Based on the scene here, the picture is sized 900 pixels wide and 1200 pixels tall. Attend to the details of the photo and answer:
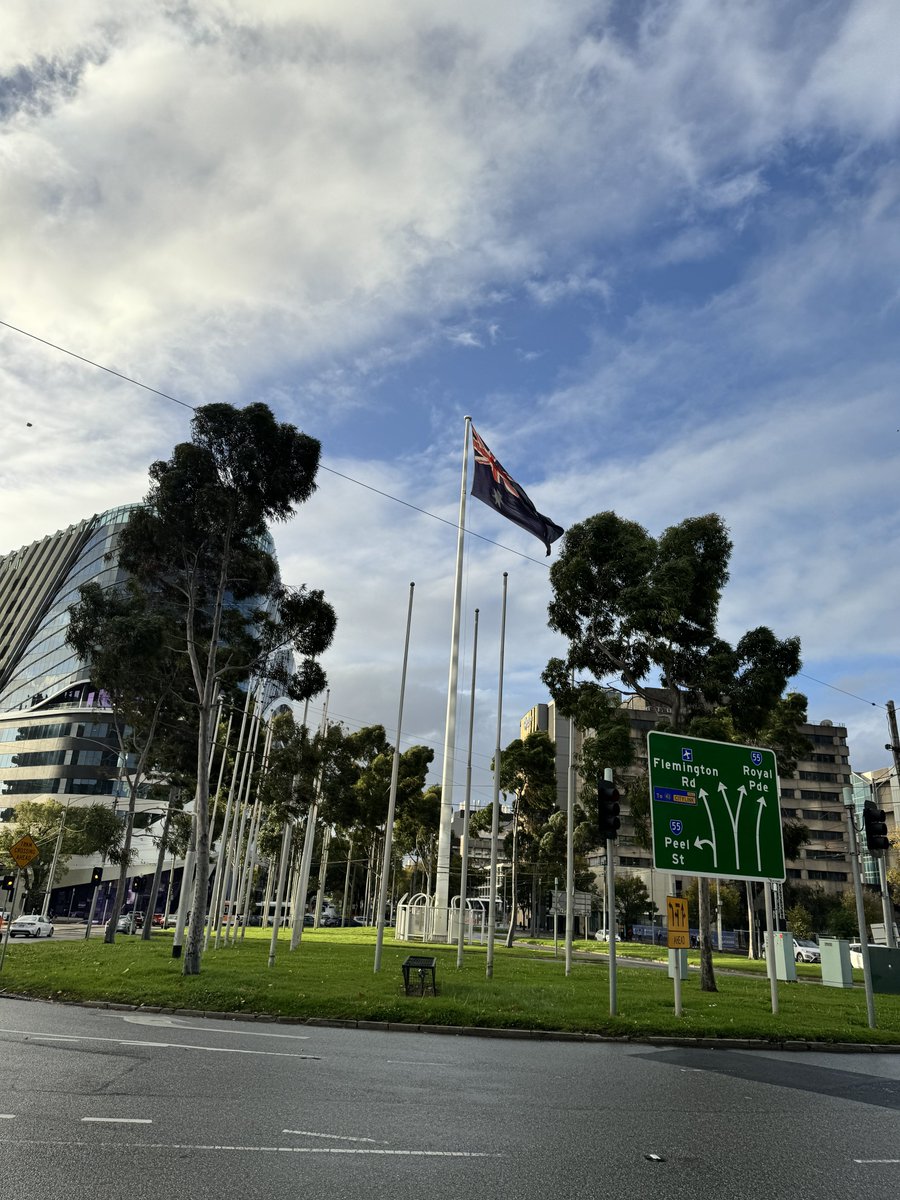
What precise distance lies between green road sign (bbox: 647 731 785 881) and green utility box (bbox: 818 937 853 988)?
45.2ft

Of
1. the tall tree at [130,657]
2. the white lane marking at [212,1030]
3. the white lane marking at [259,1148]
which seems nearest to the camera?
the white lane marking at [259,1148]

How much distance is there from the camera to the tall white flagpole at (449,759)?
1651 inches

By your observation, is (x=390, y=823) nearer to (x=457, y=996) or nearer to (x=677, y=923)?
(x=457, y=996)

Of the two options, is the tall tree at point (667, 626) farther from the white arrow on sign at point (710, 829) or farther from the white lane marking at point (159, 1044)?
the white lane marking at point (159, 1044)

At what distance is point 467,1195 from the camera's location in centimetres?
598

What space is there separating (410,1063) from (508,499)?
27.2 metres

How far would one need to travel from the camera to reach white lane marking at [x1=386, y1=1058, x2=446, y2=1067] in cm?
1146

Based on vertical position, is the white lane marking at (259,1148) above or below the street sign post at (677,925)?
below

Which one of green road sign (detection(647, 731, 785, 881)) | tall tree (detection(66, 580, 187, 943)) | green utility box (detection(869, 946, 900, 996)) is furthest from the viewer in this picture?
tall tree (detection(66, 580, 187, 943))

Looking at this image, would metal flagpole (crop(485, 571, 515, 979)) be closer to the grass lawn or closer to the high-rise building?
the grass lawn

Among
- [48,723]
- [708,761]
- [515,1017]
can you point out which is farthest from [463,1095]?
[48,723]

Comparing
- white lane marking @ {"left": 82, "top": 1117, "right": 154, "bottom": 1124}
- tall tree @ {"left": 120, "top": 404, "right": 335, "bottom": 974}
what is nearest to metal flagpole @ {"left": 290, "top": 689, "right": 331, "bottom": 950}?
tall tree @ {"left": 120, "top": 404, "right": 335, "bottom": 974}

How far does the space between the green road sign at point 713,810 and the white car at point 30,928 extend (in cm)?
4836

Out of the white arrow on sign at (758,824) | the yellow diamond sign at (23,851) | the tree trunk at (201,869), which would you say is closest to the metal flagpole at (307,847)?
the tree trunk at (201,869)
